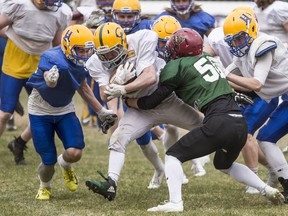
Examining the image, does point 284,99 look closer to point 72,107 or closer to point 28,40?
point 72,107

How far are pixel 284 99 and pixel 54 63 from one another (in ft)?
6.04

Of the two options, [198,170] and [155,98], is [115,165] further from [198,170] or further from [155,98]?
[198,170]

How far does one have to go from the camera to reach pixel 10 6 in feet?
24.4

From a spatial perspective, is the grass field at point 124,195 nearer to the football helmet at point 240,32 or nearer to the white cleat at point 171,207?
the white cleat at point 171,207

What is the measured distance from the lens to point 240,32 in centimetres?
576

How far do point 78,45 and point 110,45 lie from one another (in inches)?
14.1

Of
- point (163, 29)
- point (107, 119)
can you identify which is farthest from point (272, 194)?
point (163, 29)

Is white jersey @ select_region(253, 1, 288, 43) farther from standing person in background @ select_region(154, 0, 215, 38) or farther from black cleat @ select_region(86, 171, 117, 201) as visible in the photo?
black cleat @ select_region(86, 171, 117, 201)

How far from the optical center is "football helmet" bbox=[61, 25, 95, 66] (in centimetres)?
587

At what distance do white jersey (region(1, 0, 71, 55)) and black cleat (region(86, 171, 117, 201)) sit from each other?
8.07 ft

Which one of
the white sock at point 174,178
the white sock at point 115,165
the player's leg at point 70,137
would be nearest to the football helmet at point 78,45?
the player's leg at point 70,137

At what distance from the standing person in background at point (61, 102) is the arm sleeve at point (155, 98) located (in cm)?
52

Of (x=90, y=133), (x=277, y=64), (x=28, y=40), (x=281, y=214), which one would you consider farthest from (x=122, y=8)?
(x=90, y=133)

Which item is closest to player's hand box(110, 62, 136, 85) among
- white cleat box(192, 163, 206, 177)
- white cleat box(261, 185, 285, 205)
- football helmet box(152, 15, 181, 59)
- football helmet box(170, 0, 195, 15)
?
football helmet box(152, 15, 181, 59)
